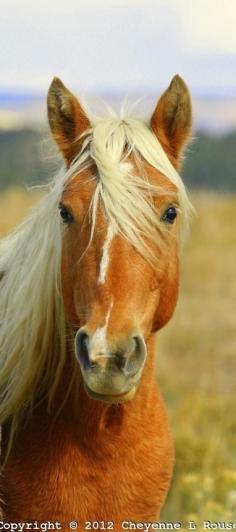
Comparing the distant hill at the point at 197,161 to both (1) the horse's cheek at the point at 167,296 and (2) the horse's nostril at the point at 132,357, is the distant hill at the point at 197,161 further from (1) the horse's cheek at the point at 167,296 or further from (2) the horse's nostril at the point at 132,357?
(2) the horse's nostril at the point at 132,357

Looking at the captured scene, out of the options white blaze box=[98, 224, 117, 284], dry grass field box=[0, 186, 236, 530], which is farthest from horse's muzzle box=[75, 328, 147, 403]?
dry grass field box=[0, 186, 236, 530]

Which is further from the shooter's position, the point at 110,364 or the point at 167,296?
the point at 167,296

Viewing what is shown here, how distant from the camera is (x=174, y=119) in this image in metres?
2.92

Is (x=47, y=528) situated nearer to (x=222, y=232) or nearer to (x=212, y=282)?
(x=212, y=282)

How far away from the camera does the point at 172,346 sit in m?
11.3

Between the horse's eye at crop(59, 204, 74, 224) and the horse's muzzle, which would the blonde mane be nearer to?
the horse's eye at crop(59, 204, 74, 224)

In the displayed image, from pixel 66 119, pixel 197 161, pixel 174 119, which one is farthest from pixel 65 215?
pixel 197 161

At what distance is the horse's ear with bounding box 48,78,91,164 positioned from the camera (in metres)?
2.88

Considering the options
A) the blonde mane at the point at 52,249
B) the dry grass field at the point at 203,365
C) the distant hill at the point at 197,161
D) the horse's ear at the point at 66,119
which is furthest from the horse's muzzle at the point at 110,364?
the distant hill at the point at 197,161

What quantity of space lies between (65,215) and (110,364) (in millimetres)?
583

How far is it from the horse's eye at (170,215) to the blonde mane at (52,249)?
4 centimetres

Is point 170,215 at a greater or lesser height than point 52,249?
greater

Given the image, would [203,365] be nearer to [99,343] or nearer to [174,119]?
[174,119]

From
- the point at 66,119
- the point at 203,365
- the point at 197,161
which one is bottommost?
the point at 197,161
